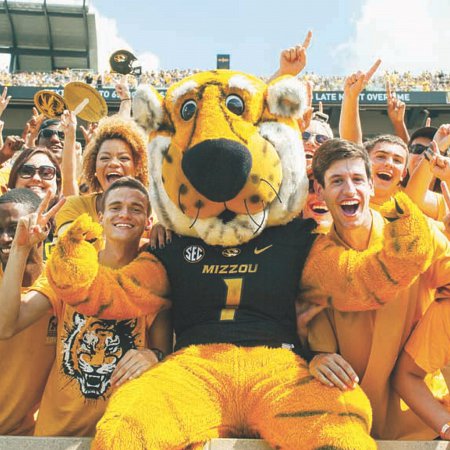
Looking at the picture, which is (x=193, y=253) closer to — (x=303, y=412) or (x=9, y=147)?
(x=303, y=412)

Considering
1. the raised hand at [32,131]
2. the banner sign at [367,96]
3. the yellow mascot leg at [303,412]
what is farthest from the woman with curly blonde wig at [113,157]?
the banner sign at [367,96]

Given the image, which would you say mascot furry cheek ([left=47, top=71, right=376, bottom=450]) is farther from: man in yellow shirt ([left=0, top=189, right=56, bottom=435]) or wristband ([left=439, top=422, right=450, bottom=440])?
man in yellow shirt ([left=0, top=189, right=56, bottom=435])

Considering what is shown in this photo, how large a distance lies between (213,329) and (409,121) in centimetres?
2211

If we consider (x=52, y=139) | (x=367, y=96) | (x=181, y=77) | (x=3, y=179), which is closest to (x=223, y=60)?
(x=181, y=77)

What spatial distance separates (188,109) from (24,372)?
130 cm

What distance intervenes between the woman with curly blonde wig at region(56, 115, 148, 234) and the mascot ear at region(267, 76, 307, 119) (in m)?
1.07

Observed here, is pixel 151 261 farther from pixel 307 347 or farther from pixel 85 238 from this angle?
pixel 307 347

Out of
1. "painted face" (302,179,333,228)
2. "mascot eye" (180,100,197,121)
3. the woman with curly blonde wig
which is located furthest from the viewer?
the woman with curly blonde wig

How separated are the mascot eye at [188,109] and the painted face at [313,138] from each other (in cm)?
104

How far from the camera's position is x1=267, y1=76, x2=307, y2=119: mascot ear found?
7.74 feet

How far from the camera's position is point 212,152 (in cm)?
217

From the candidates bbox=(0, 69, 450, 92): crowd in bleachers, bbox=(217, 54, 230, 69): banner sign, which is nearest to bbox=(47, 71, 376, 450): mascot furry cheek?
bbox=(0, 69, 450, 92): crowd in bleachers

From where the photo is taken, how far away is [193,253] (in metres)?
2.36

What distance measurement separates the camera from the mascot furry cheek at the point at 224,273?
1.96 m
